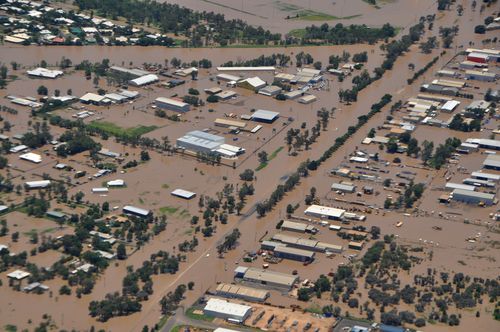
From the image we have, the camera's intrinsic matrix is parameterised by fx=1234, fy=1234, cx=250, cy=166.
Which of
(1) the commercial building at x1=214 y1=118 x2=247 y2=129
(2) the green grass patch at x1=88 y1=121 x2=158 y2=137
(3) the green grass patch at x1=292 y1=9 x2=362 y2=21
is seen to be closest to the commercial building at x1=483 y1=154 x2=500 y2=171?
(1) the commercial building at x1=214 y1=118 x2=247 y2=129

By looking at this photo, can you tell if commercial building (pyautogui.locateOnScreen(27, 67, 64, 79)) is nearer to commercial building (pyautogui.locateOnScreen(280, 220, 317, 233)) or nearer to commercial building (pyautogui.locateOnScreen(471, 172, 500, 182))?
commercial building (pyautogui.locateOnScreen(280, 220, 317, 233))

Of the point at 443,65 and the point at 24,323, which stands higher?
the point at 443,65

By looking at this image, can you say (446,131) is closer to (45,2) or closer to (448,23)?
(448,23)

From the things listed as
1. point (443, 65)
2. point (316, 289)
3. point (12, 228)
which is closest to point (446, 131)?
point (443, 65)

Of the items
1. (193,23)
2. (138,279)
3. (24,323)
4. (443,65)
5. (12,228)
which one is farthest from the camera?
(193,23)

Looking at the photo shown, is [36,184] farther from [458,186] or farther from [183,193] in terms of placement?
[458,186]

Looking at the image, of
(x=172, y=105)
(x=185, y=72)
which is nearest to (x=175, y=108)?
(x=172, y=105)
